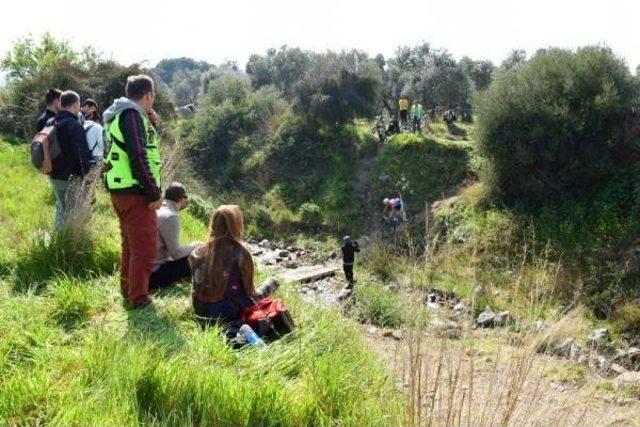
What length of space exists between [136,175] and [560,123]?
39.0 ft

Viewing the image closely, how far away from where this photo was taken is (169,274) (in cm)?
472

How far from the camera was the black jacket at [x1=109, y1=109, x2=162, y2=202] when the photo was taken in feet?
12.1

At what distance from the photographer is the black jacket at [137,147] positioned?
3676 mm

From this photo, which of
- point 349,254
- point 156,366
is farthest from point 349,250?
point 156,366

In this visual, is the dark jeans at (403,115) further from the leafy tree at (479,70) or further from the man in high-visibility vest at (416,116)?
the leafy tree at (479,70)

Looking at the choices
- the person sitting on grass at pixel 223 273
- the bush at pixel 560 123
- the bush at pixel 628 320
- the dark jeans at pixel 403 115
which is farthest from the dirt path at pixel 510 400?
the dark jeans at pixel 403 115

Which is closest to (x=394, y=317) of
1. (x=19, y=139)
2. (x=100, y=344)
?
(x=100, y=344)

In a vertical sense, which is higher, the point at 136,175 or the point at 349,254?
the point at 136,175

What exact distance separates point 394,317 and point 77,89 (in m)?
13.0

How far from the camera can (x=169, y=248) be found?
4.70 m

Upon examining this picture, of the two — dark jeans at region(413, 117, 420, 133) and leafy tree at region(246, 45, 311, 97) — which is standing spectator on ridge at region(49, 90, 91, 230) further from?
leafy tree at region(246, 45, 311, 97)

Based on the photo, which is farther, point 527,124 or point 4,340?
point 527,124

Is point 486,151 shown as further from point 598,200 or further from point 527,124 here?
point 598,200

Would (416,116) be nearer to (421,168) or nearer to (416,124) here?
(416,124)
